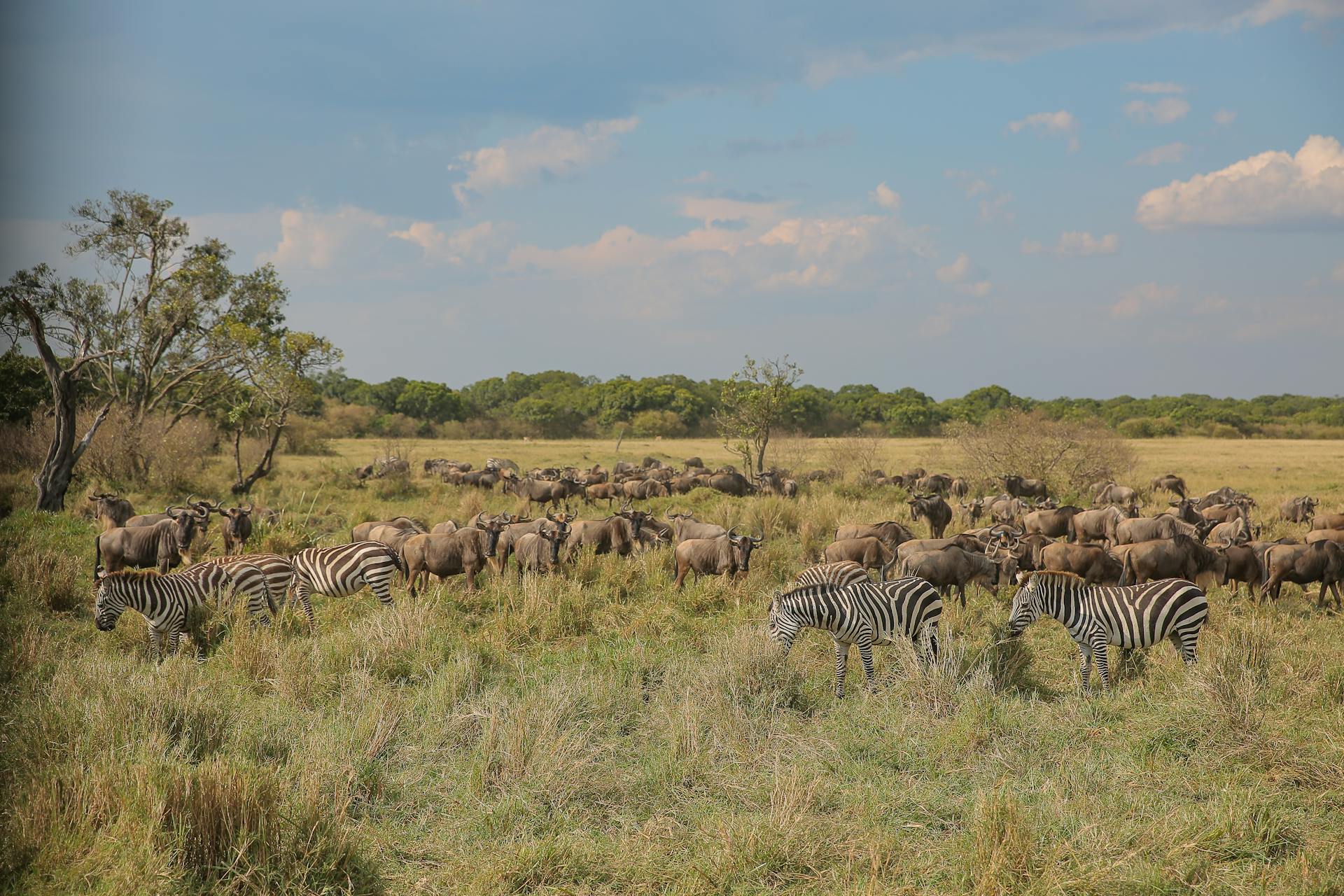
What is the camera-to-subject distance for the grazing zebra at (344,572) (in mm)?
11703

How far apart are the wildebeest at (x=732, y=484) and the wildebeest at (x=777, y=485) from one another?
48cm

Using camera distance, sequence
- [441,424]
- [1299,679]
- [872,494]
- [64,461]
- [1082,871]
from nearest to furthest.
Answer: [1082,871]
[1299,679]
[64,461]
[872,494]
[441,424]

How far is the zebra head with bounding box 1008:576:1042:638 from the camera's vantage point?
8945 millimetres

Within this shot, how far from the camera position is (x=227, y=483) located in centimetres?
2752

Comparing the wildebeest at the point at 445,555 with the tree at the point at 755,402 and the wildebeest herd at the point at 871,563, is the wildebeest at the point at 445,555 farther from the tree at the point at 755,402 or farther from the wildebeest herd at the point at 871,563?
the tree at the point at 755,402

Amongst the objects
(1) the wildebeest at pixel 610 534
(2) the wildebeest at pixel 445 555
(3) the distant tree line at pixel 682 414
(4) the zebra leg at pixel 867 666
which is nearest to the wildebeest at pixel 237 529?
(2) the wildebeest at pixel 445 555

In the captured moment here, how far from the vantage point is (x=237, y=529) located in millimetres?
15219

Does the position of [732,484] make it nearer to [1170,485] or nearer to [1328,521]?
[1170,485]

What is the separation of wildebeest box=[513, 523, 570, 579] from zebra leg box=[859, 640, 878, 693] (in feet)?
20.2

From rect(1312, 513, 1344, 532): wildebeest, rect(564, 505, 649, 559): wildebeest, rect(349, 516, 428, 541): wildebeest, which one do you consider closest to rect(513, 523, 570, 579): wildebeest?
rect(564, 505, 649, 559): wildebeest

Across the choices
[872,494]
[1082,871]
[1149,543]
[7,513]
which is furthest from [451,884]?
[872,494]

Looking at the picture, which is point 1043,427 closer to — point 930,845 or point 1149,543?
point 1149,543

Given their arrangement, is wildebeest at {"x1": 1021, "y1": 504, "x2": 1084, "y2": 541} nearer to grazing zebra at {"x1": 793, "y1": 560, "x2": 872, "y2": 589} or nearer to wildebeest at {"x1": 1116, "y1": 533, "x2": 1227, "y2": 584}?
wildebeest at {"x1": 1116, "y1": 533, "x2": 1227, "y2": 584}

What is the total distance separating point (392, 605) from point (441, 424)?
64.7 meters
